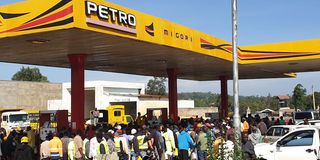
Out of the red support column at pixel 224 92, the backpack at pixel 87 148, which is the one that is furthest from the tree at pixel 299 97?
the backpack at pixel 87 148

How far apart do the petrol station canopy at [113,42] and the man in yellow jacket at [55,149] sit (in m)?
3.47

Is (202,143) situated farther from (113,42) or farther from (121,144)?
(113,42)

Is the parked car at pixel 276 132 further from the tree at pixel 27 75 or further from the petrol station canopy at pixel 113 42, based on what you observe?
the tree at pixel 27 75

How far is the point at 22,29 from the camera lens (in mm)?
15336

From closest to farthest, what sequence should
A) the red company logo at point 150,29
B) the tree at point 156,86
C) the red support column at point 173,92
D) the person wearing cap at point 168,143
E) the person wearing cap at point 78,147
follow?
the person wearing cap at point 78,147 → the person wearing cap at point 168,143 → the red company logo at point 150,29 → the red support column at point 173,92 → the tree at point 156,86

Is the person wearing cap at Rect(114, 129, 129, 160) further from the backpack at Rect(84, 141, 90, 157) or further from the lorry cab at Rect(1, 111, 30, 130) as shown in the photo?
the lorry cab at Rect(1, 111, 30, 130)

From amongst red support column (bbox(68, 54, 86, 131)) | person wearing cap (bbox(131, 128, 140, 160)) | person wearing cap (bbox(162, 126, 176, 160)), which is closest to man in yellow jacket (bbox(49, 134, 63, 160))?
person wearing cap (bbox(131, 128, 140, 160))

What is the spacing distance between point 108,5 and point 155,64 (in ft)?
40.4

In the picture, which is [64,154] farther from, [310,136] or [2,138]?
[310,136]

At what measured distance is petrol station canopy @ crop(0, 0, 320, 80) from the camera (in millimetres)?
14727

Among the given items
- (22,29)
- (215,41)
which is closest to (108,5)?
(22,29)

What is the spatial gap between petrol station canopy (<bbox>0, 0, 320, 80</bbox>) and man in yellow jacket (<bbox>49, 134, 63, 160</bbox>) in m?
3.47

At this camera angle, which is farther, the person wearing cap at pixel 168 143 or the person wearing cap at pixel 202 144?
the person wearing cap at pixel 168 143

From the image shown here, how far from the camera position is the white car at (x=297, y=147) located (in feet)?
43.7
